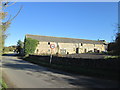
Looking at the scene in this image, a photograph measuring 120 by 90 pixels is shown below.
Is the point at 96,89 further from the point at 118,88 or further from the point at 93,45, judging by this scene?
the point at 93,45

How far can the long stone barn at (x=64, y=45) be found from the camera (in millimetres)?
51394

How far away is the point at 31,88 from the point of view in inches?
288

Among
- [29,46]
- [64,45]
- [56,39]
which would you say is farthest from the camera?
[56,39]

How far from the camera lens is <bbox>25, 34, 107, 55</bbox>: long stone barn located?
51394mm

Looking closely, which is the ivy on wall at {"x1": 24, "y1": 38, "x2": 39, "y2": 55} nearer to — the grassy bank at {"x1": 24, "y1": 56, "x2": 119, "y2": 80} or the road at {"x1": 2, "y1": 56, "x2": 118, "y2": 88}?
the grassy bank at {"x1": 24, "y1": 56, "x2": 119, "y2": 80}

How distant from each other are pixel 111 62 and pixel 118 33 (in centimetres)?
266

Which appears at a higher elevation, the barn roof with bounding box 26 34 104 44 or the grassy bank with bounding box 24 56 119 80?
the barn roof with bounding box 26 34 104 44

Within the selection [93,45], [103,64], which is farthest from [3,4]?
[93,45]

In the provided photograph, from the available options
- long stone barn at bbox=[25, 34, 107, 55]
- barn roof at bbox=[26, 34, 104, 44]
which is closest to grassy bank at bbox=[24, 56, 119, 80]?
long stone barn at bbox=[25, 34, 107, 55]

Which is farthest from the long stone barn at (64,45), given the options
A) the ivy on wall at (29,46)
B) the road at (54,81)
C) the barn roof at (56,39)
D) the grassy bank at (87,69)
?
the road at (54,81)

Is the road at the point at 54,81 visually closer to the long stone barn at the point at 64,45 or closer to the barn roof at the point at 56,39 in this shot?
the long stone barn at the point at 64,45

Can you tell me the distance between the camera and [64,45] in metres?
54.6

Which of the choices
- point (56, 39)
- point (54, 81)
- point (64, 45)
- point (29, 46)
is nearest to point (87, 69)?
point (54, 81)

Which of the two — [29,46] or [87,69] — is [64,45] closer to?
[29,46]
